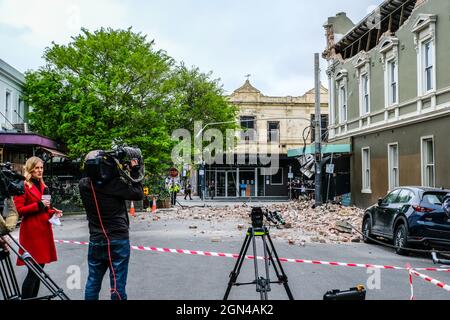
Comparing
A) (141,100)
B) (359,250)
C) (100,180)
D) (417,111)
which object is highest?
(141,100)

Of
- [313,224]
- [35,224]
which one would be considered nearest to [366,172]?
[313,224]

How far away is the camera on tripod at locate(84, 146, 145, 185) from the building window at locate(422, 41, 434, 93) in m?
16.2

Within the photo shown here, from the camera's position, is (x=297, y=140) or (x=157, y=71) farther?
(x=297, y=140)

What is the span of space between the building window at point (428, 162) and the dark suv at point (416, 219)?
6.55 m

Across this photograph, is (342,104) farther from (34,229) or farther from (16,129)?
(34,229)

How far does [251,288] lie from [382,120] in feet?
58.0

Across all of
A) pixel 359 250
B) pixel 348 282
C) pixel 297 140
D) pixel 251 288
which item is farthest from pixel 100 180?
pixel 297 140

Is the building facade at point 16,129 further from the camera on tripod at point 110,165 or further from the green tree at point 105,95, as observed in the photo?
the camera on tripod at point 110,165

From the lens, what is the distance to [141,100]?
2930 cm

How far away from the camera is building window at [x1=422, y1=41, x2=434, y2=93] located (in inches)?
758

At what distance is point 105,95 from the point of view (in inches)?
1079

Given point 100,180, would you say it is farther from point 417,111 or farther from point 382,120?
point 382,120

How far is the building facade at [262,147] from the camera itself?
5084 cm

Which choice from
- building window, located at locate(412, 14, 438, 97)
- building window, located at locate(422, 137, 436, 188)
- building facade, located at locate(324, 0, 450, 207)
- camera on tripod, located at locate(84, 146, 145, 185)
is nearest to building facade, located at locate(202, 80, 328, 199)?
building facade, located at locate(324, 0, 450, 207)
